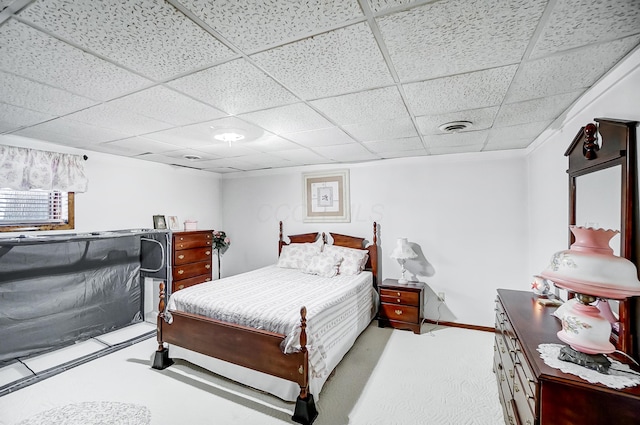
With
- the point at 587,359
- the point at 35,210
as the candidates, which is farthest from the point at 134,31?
the point at 35,210

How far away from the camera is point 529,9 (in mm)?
1114

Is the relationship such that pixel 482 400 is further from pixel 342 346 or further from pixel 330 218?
pixel 330 218

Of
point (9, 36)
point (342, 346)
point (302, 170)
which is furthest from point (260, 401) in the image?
point (302, 170)

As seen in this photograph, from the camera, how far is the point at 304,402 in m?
2.09

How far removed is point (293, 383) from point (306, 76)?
2.26m

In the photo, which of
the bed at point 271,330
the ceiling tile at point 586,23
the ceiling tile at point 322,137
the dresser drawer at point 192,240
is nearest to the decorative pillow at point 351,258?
the bed at point 271,330

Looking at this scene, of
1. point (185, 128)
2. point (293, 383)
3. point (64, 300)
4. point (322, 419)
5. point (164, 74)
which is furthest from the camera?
point (64, 300)

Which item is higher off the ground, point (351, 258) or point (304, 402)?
point (351, 258)

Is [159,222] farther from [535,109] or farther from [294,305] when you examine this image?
[535,109]

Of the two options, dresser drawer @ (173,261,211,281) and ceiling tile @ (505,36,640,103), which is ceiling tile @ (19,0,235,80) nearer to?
ceiling tile @ (505,36,640,103)

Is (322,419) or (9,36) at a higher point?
(9,36)

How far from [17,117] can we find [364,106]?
2.83 metres

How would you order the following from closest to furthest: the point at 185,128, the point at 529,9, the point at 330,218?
the point at 529,9, the point at 185,128, the point at 330,218

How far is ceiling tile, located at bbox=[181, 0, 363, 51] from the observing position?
3.60 ft
